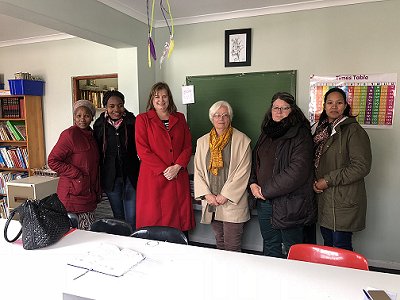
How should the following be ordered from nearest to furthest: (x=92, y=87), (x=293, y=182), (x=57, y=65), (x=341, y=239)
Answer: (x=293, y=182) < (x=341, y=239) < (x=57, y=65) < (x=92, y=87)

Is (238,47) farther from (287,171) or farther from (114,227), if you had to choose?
(114,227)

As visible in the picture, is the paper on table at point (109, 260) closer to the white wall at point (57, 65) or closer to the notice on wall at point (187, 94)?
the notice on wall at point (187, 94)

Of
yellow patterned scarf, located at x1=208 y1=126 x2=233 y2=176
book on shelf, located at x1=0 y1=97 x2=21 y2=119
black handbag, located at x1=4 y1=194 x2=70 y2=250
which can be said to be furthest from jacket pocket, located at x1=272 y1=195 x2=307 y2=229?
book on shelf, located at x1=0 y1=97 x2=21 y2=119

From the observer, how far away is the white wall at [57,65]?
384 cm

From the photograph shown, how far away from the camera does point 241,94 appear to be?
3137 mm

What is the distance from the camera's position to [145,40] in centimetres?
330

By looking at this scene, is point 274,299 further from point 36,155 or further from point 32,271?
point 36,155

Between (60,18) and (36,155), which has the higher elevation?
(60,18)

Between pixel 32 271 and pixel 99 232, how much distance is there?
0.56 meters

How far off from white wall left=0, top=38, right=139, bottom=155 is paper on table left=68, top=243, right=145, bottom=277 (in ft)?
8.72

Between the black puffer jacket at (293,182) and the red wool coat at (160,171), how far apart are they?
2.52ft

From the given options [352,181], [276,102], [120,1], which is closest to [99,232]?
[276,102]

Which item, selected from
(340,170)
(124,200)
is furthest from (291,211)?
(124,200)

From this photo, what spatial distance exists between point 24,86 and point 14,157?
969 millimetres
